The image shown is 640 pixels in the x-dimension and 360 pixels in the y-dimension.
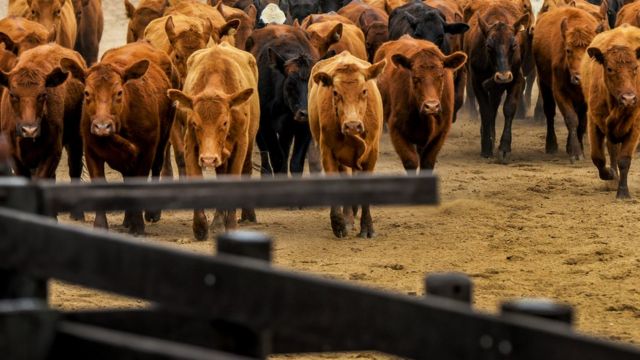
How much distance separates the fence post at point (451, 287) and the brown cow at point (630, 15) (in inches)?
578

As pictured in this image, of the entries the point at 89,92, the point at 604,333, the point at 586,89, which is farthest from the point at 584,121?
the point at 604,333

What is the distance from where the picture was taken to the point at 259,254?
3.86 meters

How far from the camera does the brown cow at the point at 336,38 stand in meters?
15.5

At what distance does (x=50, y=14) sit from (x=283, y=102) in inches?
160

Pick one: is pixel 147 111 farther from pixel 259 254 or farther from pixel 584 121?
pixel 259 254

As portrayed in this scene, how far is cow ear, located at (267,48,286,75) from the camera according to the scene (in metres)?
14.1

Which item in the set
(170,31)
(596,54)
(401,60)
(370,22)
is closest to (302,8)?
(370,22)

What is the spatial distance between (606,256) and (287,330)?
8009 mm

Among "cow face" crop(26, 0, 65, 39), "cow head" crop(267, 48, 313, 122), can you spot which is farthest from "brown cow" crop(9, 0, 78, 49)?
"cow head" crop(267, 48, 313, 122)

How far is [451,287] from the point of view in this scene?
13.2 feet

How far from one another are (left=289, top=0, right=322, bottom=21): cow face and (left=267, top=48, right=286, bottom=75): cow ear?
6.92 meters

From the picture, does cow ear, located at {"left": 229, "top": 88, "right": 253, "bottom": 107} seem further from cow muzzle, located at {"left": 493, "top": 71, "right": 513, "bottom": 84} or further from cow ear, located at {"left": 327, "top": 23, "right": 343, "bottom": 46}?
cow muzzle, located at {"left": 493, "top": 71, "right": 513, "bottom": 84}

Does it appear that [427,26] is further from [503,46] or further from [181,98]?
[181,98]

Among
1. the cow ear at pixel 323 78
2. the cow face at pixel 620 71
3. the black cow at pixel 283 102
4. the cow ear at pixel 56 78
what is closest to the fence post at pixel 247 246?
the cow ear at pixel 323 78
